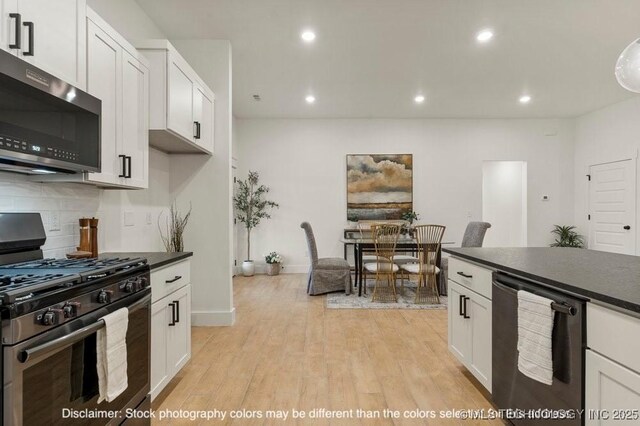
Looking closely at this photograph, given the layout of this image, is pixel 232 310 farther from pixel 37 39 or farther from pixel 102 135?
pixel 37 39

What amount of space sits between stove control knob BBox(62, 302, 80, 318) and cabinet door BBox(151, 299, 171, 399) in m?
0.69

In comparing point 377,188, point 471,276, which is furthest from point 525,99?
point 471,276

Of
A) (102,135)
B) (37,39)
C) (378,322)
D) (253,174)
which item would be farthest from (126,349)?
(253,174)

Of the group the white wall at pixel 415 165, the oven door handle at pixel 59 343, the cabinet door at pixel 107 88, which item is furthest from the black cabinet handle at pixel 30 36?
the white wall at pixel 415 165

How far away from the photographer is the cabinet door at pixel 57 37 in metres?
1.38

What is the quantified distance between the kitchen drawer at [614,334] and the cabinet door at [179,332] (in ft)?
6.86

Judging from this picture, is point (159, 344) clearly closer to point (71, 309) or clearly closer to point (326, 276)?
point (71, 309)

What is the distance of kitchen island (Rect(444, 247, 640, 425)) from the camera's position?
110 centimetres

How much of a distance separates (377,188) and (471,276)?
181 inches

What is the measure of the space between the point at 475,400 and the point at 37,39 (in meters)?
2.91

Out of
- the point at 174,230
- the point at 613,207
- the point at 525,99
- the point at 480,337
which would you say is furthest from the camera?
the point at 613,207

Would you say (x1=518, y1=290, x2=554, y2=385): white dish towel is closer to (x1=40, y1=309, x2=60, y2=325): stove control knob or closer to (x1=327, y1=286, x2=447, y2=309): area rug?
(x1=40, y1=309, x2=60, y2=325): stove control knob

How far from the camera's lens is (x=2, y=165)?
58.8 inches

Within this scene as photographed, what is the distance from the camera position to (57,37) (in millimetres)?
1537
